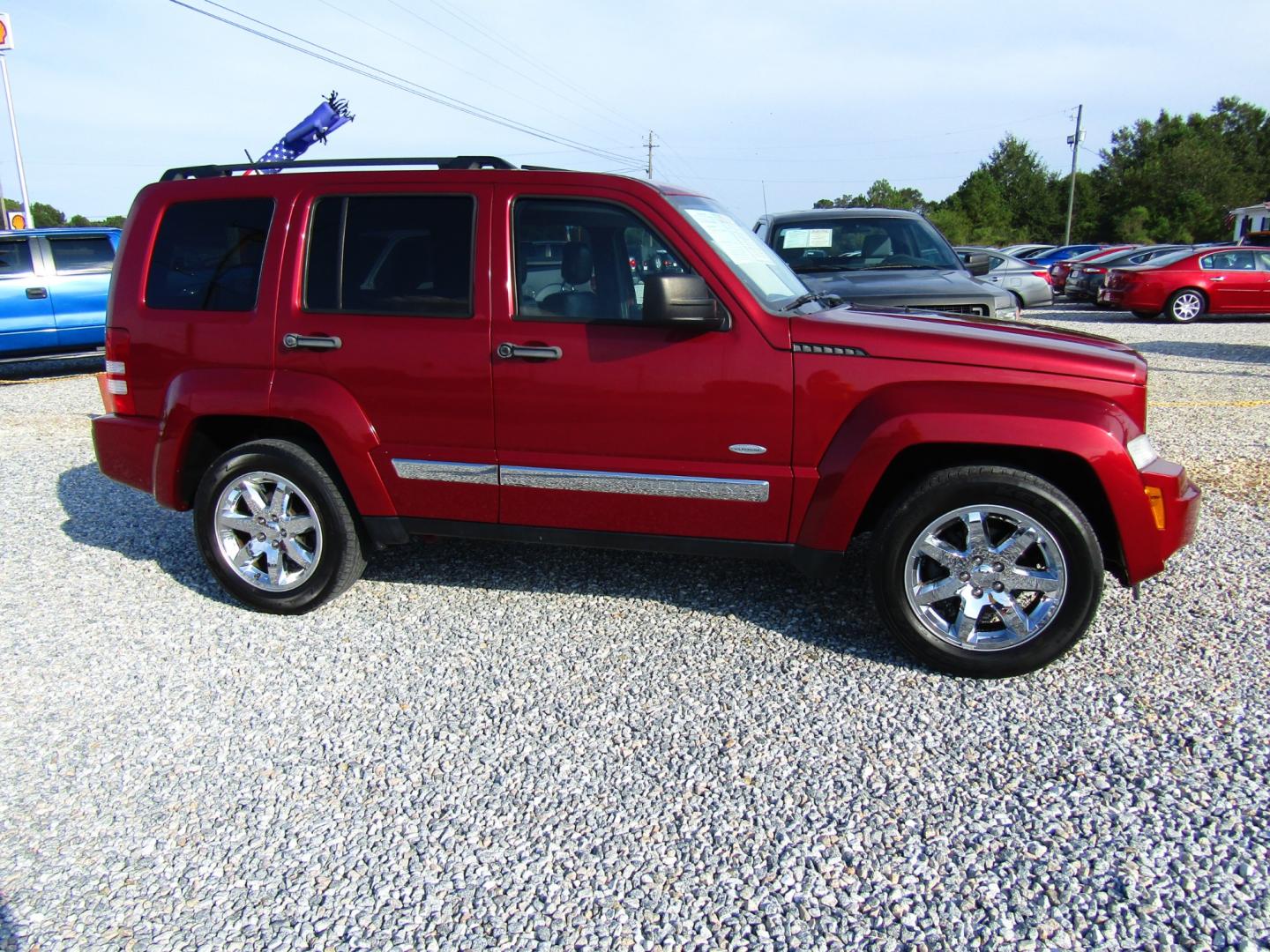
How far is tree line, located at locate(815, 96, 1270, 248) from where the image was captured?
58.7 metres

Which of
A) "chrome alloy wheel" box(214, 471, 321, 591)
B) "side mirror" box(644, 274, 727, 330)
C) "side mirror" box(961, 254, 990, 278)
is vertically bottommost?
"chrome alloy wheel" box(214, 471, 321, 591)

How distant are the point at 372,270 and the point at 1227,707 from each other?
375cm

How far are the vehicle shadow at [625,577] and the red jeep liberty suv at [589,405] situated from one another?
430 mm

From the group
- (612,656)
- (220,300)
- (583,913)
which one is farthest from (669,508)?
(220,300)

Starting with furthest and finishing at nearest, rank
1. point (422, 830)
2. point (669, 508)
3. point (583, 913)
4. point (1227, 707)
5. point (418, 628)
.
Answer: point (418, 628)
point (669, 508)
point (1227, 707)
point (422, 830)
point (583, 913)

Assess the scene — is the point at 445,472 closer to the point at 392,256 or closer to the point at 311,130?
the point at 392,256

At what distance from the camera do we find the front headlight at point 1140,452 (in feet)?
10.8

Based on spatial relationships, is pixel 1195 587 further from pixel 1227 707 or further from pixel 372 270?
pixel 372 270

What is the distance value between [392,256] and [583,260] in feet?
2.83

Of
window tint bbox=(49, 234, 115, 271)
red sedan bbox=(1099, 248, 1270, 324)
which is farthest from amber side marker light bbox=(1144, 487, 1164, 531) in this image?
red sedan bbox=(1099, 248, 1270, 324)

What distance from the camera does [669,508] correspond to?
3.70 m

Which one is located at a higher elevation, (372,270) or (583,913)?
(372,270)

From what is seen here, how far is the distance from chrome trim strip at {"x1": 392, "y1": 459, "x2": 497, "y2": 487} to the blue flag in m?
17.2

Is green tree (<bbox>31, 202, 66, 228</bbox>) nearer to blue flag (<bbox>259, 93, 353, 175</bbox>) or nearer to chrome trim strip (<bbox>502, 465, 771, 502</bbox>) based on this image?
blue flag (<bbox>259, 93, 353, 175</bbox>)
